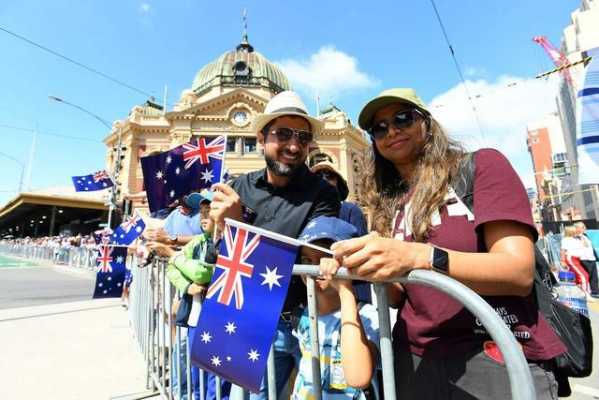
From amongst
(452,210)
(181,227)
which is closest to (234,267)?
(452,210)

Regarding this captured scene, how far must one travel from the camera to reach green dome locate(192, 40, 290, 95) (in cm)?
3978

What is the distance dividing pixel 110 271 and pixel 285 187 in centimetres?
526

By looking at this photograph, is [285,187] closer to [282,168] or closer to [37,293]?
[282,168]

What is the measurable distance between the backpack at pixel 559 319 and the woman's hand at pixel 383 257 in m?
0.38

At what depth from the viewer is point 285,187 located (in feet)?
6.81

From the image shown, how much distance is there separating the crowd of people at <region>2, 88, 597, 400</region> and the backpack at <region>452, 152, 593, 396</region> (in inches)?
0.6

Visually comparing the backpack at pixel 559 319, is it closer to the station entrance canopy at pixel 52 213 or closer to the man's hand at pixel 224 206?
the man's hand at pixel 224 206

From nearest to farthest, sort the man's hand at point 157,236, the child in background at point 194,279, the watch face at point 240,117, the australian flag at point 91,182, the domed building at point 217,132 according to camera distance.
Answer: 1. the child in background at point 194,279
2. the man's hand at point 157,236
3. the australian flag at point 91,182
4. the domed building at point 217,132
5. the watch face at point 240,117

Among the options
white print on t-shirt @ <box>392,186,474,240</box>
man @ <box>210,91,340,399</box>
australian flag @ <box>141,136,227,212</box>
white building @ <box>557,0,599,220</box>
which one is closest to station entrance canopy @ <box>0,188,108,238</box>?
australian flag @ <box>141,136,227,212</box>

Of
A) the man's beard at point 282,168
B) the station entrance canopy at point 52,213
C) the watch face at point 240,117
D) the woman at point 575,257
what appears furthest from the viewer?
the station entrance canopy at point 52,213

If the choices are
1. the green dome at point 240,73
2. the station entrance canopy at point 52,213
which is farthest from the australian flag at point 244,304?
the green dome at point 240,73

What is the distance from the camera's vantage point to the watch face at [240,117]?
33.1 metres

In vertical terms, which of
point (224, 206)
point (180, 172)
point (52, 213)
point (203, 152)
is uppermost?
point (52, 213)

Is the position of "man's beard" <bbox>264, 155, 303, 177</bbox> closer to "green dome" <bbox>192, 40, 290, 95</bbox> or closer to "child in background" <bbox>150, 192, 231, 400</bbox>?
"child in background" <bbox>150, 192, 231, 400</bbox>
